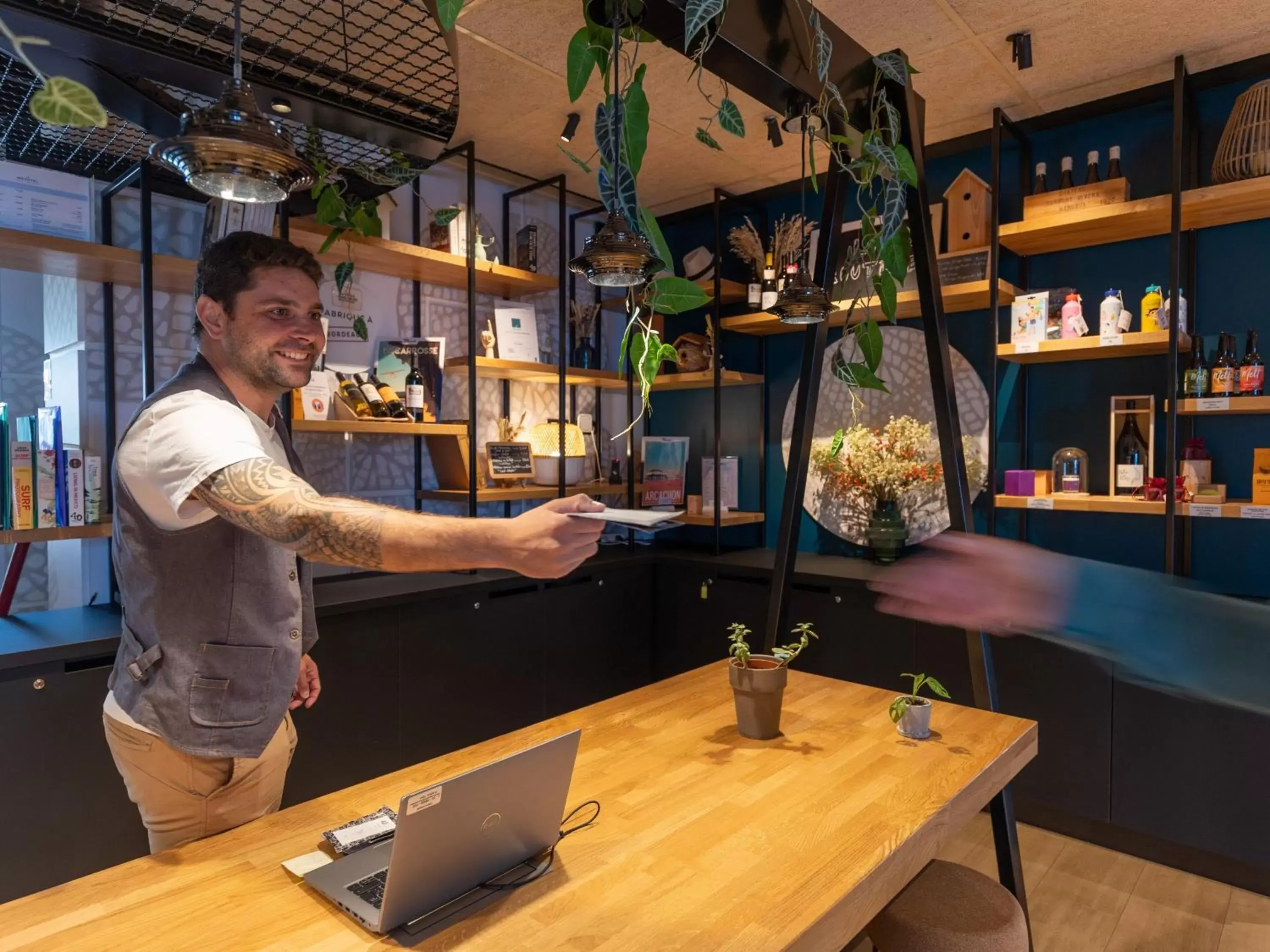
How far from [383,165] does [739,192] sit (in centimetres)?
198

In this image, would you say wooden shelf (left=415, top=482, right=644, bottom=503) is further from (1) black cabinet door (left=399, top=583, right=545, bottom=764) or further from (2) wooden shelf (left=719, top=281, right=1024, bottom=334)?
(2) wooden shelf (left=719, top=281, right=1024, bottom=334)

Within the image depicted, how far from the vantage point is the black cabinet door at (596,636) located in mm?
3426

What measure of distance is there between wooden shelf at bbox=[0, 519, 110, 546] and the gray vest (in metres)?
0.99

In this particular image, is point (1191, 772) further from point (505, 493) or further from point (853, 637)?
point (505, 493)

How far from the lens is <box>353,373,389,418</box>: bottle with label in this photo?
3.15 meters

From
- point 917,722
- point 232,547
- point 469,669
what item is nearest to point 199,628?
point 232,547

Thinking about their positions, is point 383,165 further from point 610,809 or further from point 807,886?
point 807,886

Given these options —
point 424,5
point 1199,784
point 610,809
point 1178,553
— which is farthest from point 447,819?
point 1178,553

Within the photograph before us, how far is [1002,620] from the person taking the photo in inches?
47.8

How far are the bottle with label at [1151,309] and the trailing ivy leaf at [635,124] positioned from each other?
6.86ft

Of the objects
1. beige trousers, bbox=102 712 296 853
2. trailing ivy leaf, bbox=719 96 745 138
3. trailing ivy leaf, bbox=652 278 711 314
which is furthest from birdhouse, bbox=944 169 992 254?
beige trousers, bbox=102 712 296 853

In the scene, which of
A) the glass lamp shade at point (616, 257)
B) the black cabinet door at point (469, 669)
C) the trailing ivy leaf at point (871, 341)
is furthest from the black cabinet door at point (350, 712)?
the trailing ivy leaf at point (871, 341)

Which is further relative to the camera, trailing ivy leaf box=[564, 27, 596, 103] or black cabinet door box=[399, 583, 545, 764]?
black cabinet door box=[399, 583, 545, 764]

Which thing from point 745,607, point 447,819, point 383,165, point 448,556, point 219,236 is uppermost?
point 383,165
